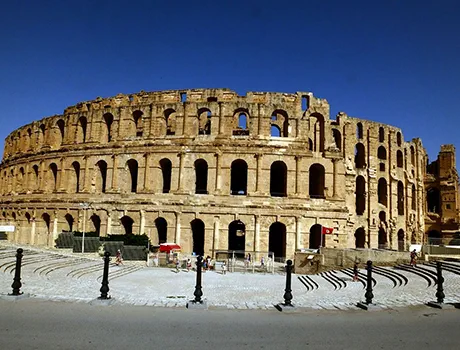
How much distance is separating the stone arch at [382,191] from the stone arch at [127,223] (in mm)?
24857

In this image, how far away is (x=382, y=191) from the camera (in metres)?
37.5

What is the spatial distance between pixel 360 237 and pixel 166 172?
63.7ft

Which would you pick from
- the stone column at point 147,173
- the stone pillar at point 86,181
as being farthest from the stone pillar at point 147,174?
the stone pillar at point 86,181

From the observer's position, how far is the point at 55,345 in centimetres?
611

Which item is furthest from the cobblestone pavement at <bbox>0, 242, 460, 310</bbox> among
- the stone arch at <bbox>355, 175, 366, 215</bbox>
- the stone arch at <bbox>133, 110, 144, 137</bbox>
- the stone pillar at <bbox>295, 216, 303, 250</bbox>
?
the stone arch at <bbox>355, 175, 366, 215</bbox>

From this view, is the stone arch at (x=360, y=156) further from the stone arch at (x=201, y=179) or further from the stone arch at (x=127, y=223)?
the stone arch at (x=127, y=223)

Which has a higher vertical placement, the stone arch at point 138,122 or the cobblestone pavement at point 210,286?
the stone arch at point 138,122

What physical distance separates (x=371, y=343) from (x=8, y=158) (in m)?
46.6

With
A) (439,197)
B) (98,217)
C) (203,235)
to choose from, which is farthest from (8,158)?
(439,197)

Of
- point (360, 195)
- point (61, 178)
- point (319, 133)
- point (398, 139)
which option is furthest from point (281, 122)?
point (61, 178)

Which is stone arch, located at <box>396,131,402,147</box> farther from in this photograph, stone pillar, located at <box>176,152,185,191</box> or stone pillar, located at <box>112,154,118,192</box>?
stone pillar, located at <box>112,154,118,192</box>

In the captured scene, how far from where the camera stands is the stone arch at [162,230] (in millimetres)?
30509

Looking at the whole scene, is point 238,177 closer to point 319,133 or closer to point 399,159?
point 319,133

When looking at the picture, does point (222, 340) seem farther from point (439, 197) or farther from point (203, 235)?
point (439, 197)
